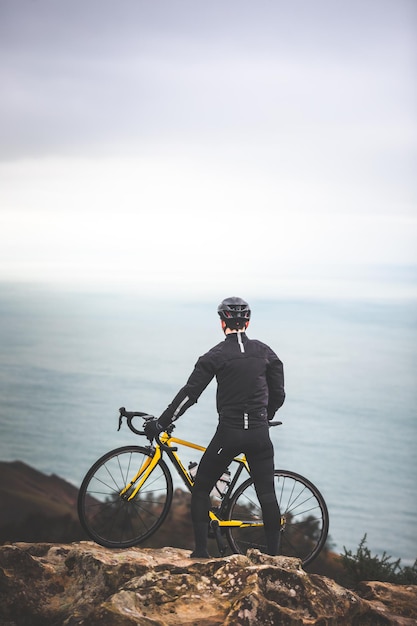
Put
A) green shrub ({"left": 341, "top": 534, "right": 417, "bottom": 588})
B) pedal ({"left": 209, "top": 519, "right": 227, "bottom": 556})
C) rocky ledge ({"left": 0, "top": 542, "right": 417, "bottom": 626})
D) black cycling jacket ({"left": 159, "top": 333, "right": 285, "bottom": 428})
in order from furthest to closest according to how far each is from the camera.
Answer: green shrub ({"left": 341, "top": 534, "right": 417, "bottom": 588}) < pedal ({"left": 209, "top": 519, "right": 227, "bottom": 556}) < black cycling jacket ({"left": 159, "top": 333, "right": 285, "bottom": 428}) < rocky ledge ({"left": 0, "top": 542, "right": 417, "bottom": 626})

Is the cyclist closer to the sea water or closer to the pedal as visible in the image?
the pedal

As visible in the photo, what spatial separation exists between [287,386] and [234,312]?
390ft

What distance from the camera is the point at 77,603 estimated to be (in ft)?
15.4

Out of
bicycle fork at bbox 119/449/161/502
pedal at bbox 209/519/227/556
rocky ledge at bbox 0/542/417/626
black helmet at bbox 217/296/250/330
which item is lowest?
rocky ledge at bbox 0/542/417/626

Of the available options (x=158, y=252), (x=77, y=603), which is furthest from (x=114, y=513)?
(x=158, y=252)

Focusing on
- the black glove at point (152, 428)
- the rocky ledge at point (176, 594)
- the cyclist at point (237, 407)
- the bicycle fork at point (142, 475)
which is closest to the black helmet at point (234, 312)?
the cyclist at point (237, 407)

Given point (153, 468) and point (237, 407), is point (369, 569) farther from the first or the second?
point (237, 407)

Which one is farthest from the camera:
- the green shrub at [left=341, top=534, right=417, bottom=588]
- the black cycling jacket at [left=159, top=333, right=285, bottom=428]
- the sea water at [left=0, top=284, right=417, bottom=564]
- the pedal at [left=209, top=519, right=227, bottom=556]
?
the sea water at [left=0, top=284, right=417, bottom=564]

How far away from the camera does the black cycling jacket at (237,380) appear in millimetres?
4906

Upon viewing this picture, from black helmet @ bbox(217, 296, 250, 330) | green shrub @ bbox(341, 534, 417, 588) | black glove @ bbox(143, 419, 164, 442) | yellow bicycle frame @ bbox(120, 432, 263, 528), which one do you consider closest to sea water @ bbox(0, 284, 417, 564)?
green shrub @ bbox(341, 534, 417, 588)

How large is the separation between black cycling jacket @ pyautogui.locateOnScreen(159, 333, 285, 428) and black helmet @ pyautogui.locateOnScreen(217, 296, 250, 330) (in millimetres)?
80

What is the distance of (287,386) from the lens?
122 meters

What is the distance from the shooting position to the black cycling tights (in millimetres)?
4910

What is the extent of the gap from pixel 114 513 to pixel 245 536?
119 cm
